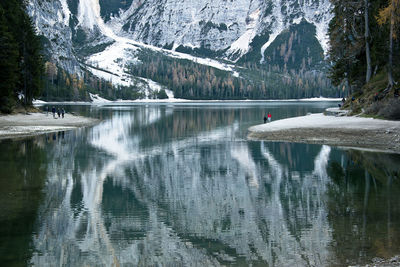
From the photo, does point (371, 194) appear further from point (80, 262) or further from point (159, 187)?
point (80, 262)

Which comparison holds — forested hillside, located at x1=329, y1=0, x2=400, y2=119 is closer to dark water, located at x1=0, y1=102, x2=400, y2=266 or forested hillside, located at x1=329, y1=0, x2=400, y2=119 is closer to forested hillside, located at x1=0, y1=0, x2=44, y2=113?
dark water, located at x1=0, y1=102, x2=400, y2=266

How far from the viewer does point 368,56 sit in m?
59.9

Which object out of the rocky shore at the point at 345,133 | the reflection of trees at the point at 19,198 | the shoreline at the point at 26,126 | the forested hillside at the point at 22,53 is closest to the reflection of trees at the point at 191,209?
the reflection of trees at the point at 19,198

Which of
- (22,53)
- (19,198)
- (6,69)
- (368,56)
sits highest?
(22,53)

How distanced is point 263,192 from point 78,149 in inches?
922

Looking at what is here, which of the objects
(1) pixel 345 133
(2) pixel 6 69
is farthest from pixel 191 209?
(2) pixel 6 69

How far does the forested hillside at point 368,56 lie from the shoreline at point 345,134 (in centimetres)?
299

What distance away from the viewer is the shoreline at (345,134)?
39.8m

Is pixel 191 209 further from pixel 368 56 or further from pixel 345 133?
pixel 368 56

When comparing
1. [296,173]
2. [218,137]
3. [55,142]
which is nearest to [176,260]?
[296,173]

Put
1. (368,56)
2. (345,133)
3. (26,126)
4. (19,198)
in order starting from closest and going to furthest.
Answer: (19,198)
(345,133)
(368,56)
(26,126)

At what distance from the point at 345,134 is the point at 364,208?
1035 inches

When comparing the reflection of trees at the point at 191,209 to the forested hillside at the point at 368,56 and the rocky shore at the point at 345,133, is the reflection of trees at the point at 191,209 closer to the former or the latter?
the rocky shore at the point at 345,133

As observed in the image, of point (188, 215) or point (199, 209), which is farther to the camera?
point (199, 209)
